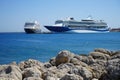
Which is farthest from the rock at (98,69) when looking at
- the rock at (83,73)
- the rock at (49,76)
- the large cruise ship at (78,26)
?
the large cruise ship at (78,26)

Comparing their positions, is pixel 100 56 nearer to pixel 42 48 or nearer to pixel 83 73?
pixel 83 73

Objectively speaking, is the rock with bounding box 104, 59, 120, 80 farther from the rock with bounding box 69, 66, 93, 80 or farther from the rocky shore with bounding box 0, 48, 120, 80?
the rock with bounding box 69, 66, 93, 80

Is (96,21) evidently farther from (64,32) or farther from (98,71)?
(98,71)

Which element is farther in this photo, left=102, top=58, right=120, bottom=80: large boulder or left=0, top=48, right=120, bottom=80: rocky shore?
left=102, top=58, right=120, bottom=80: large boulder

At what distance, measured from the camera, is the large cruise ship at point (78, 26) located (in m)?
62.2

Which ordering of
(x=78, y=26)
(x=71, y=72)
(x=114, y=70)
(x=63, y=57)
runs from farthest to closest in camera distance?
Answer: (x=78, y=26) < (x=63, y=57) < (x=71, y=72) < (x=114, y=70)

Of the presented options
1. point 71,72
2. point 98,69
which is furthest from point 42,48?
point 71,72

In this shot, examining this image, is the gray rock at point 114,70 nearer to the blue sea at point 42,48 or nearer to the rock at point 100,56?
the rock at point 100,56

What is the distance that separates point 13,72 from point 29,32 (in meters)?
65.4

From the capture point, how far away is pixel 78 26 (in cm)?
6338

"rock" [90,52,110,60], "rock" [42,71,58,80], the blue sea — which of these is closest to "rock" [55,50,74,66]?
"rock" [90,52,110,60]

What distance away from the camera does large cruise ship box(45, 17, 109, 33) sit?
204 ft

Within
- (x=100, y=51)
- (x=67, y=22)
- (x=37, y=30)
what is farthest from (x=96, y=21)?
(x=100, y=51)

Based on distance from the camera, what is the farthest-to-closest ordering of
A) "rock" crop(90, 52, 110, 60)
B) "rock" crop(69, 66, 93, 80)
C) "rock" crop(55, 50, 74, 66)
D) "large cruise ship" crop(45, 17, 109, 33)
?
"large cruise ship" crop(45, 17, 109, 33)
"rock" crop(90, 52, 110, 60)
"rock" crop(55, 50, 74, 66)
"rock" crop(69, 66, 93, 80)
